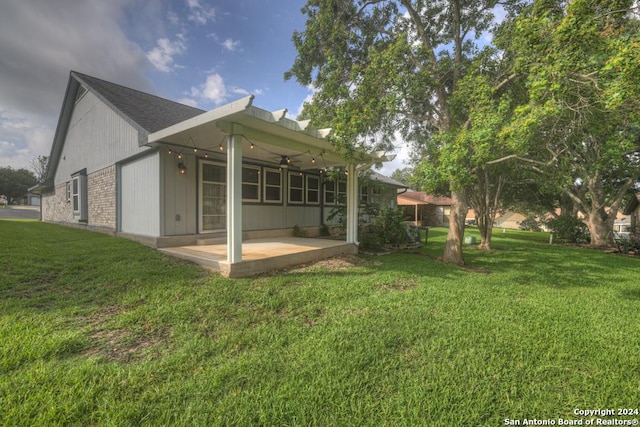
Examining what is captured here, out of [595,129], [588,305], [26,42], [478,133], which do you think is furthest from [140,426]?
[26,42]

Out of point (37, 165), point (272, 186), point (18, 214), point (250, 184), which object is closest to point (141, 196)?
point (250, 184)

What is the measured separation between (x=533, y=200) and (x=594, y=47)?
1746 cm

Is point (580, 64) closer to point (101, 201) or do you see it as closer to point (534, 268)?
point (534, 268)

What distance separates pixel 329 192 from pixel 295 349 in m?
9.25

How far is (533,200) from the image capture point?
17.6 metres

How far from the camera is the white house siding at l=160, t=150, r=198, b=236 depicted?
6.47 metres

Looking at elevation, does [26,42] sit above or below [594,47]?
above

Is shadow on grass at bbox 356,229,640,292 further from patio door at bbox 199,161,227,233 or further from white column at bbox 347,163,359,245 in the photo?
patio door at bbox 199,161,227,233

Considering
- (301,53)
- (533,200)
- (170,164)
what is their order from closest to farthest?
(170,164) → (301,53) → (533,200)

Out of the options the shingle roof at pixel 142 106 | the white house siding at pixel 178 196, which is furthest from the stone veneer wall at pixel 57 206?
the white house siding at pixel 178 196

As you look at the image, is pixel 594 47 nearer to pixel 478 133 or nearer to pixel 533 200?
pixel 478 133

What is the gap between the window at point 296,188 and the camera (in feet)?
31.9

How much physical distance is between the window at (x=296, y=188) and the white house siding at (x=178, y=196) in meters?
3.49

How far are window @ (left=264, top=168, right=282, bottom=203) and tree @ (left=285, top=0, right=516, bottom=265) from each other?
2.42m
